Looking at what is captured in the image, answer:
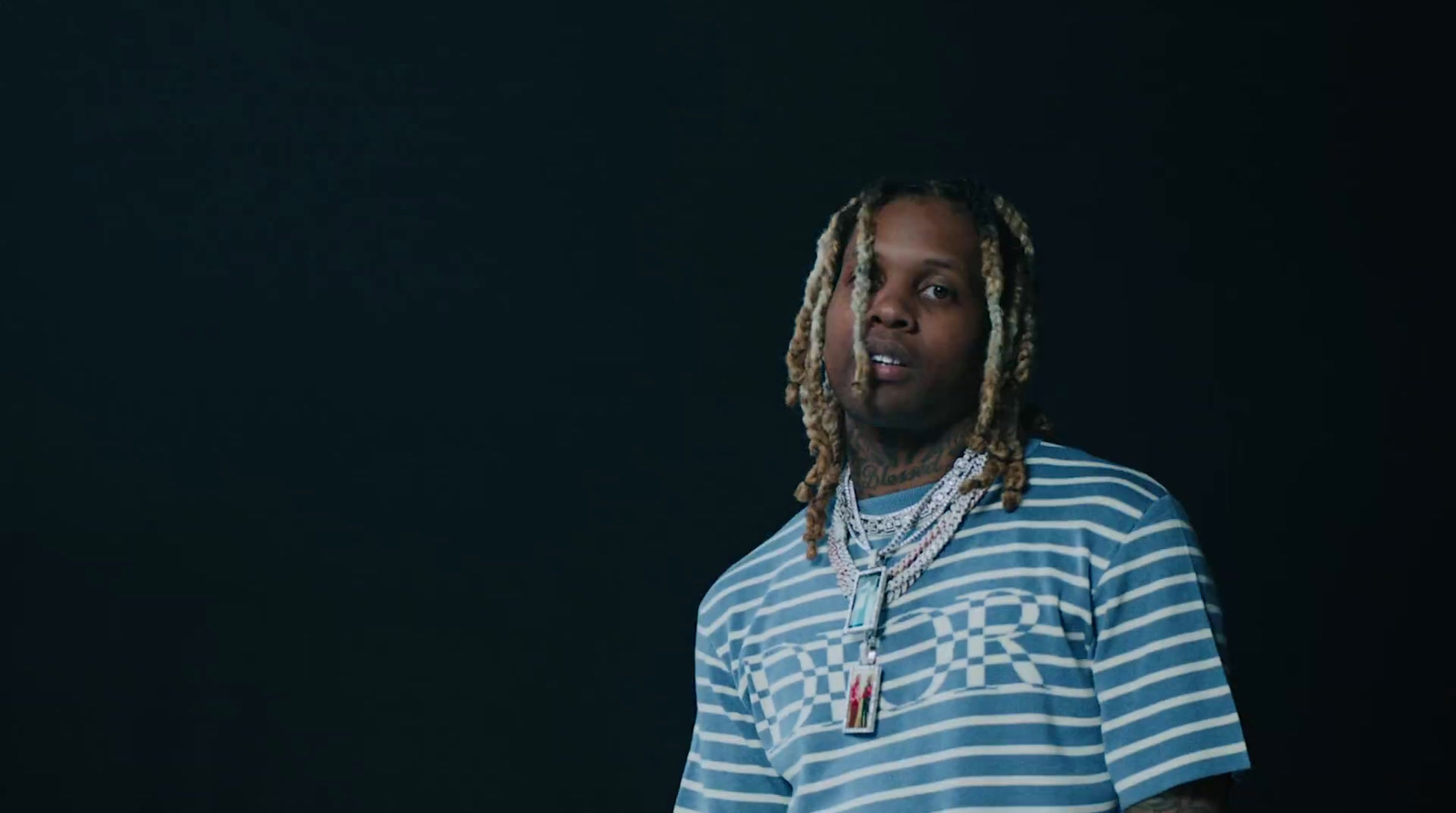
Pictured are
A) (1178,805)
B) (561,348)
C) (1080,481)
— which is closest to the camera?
(1178,805)

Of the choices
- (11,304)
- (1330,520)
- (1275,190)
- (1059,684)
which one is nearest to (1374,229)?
(1275,190)

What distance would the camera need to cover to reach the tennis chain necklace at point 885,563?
1.73 m

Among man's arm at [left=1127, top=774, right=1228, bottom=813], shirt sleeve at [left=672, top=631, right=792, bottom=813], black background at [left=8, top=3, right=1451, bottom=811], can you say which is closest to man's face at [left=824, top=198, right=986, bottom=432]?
shirt sleeve at [left=672, top=631, right=792, bottom=813]

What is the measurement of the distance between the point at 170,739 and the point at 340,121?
96 centimetres

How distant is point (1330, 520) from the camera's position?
275 centimetres

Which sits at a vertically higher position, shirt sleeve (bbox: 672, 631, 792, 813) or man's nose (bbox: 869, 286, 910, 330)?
man's nose (bbox: 869, 286, 910, 330)

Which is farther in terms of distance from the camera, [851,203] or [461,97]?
[461,97]

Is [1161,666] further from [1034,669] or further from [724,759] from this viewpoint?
[724,759]

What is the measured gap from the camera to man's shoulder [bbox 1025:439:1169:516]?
168 cm

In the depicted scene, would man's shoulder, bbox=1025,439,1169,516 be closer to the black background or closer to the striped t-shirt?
the striped t-shirt

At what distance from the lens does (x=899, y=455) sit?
73.0 inches

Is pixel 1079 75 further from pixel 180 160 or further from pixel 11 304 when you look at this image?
pixel 11 304

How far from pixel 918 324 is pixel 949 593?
25 centimetres

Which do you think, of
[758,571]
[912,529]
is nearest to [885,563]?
[912,529]
